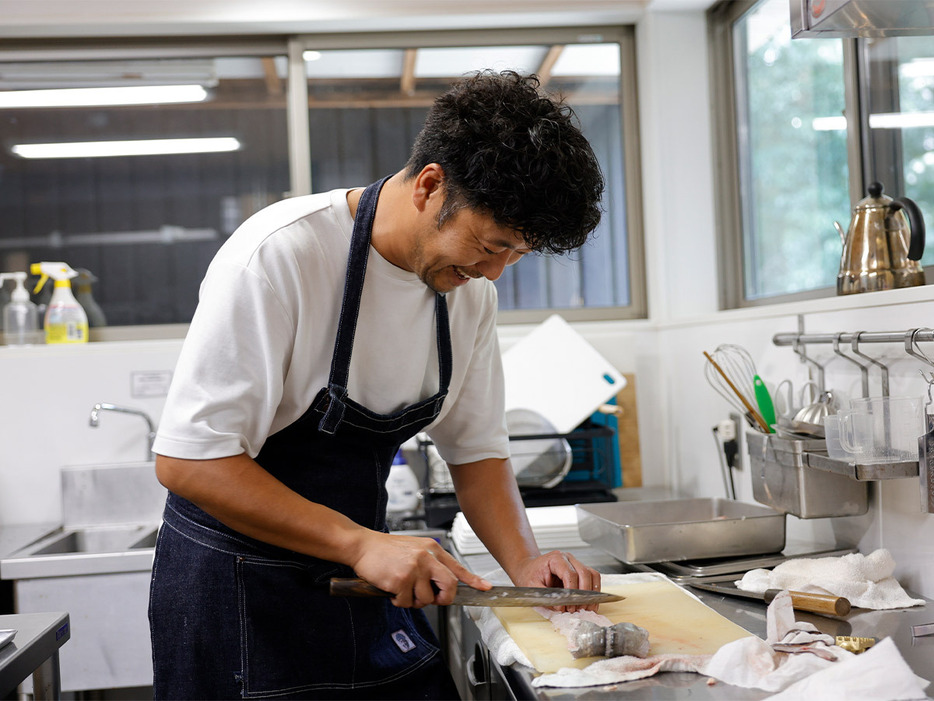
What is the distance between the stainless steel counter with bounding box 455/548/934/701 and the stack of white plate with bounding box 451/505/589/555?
14.6 inches

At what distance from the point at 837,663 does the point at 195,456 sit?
0.77m

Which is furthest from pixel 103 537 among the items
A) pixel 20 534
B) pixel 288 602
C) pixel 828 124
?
pixel 828 124

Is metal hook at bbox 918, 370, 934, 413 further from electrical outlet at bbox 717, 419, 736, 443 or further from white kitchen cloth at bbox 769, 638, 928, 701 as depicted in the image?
electrical outlet at bbox 717, 419, 736, 443

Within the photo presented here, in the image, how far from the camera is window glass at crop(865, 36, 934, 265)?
1.68 m

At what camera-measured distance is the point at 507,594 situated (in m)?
1.19

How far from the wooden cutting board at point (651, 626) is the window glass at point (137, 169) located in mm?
1798

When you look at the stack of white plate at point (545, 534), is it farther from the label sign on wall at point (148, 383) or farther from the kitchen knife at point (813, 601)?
the label sign on wall at point (148, 383)

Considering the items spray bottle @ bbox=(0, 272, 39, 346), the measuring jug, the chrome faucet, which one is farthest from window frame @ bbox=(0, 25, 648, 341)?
the measuring jug

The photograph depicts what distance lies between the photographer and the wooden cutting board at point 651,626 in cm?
110

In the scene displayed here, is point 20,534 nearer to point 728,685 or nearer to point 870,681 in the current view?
point 728,685

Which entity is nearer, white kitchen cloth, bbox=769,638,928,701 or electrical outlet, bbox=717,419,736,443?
white kitchen cloth, bbox=769,638,928,701

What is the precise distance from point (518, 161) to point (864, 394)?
2.56 feet

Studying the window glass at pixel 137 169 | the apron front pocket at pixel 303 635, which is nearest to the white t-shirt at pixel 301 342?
the apron front pocket at pixel 303 635

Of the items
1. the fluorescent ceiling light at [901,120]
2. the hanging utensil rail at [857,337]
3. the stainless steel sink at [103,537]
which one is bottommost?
the stainless steel sink at [103,537]
